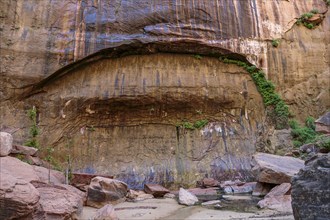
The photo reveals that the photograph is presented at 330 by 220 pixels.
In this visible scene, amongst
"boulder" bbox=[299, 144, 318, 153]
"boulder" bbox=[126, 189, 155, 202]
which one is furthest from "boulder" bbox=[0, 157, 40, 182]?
"boulder" bbox=[299, 144, 318, 153]

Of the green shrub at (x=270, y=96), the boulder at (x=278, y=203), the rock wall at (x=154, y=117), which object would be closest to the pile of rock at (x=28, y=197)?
the boulder at (x=278, y=203)

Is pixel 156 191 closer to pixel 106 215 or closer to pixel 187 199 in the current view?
pixel 187 199

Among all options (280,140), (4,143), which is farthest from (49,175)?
(280,140)

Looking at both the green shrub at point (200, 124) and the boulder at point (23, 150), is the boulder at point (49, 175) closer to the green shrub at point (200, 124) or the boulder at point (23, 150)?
the boulder at point (23, 150)

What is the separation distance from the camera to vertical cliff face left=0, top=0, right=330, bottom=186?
11852 millimetres

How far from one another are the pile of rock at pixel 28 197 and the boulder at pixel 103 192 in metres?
1.28

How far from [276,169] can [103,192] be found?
466 cm

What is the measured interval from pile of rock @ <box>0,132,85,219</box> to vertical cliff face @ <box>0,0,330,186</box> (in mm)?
5199

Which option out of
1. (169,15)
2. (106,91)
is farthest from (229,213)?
(169,15)

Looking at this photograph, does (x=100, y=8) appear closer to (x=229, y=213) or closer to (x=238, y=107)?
(x=238, y=107)

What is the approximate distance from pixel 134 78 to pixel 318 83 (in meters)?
8.25

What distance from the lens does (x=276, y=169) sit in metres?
8.77

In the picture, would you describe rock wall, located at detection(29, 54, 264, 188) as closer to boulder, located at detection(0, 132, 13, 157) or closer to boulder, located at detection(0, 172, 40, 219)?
boulder, located at detection(0, 132, 13, 157)

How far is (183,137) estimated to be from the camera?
13.1m
